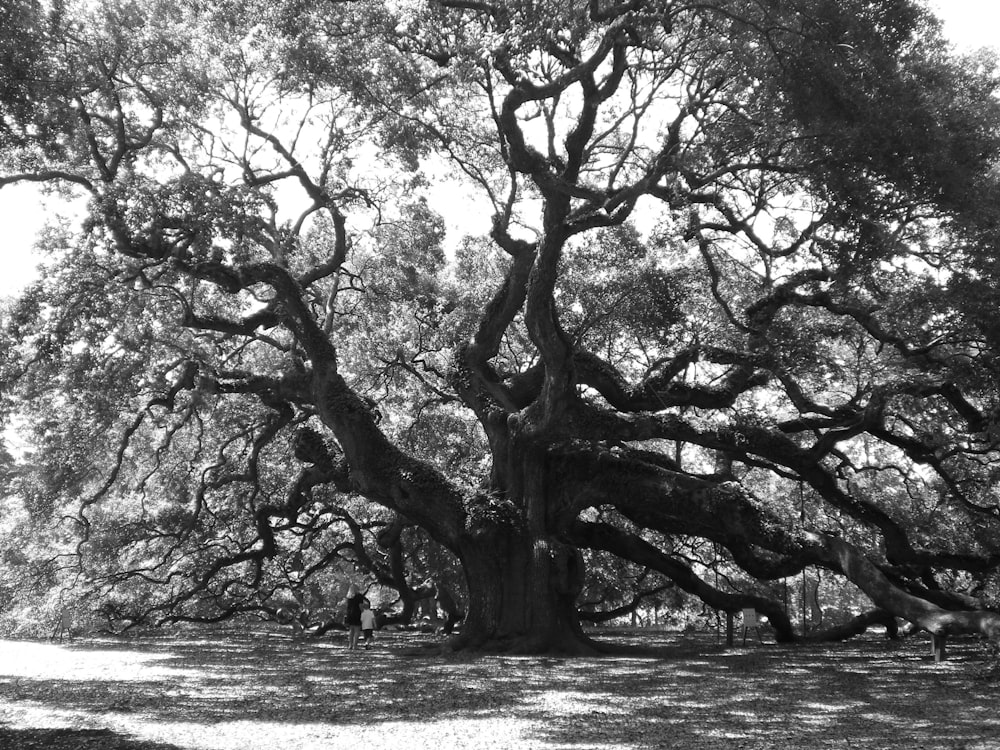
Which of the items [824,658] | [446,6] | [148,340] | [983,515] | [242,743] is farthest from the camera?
[983,515]

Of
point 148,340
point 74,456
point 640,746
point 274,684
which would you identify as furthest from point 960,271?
point 74,456

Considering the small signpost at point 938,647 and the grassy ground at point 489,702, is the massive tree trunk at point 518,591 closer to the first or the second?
the grassy ground at point 489,702

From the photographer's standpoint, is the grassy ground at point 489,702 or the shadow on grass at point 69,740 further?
the grassy ground at point 489,702

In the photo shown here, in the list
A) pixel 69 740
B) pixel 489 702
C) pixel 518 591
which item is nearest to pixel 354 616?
pixel 518 591

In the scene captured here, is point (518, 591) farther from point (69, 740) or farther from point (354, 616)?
point (69, 740)

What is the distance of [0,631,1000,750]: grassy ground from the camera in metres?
5.96

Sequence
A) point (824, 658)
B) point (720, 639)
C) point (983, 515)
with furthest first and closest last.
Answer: point (720, 639) < point (983, 515) < point (824, 658)

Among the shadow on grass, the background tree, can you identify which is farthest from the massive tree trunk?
the shadow on grass

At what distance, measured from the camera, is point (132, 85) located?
481 inches

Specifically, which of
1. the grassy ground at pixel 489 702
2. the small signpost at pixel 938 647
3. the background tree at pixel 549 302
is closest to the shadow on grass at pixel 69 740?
the grassy ground at pixel 489 702

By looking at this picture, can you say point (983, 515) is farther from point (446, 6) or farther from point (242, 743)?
point (242, 743)

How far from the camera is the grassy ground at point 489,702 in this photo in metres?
5.96

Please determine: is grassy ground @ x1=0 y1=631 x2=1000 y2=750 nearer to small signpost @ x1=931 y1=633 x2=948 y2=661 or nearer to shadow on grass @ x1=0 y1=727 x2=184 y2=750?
shadow on grass @ x1=0 y1=727 x2=184 y2=750

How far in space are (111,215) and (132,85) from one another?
2021 mm
